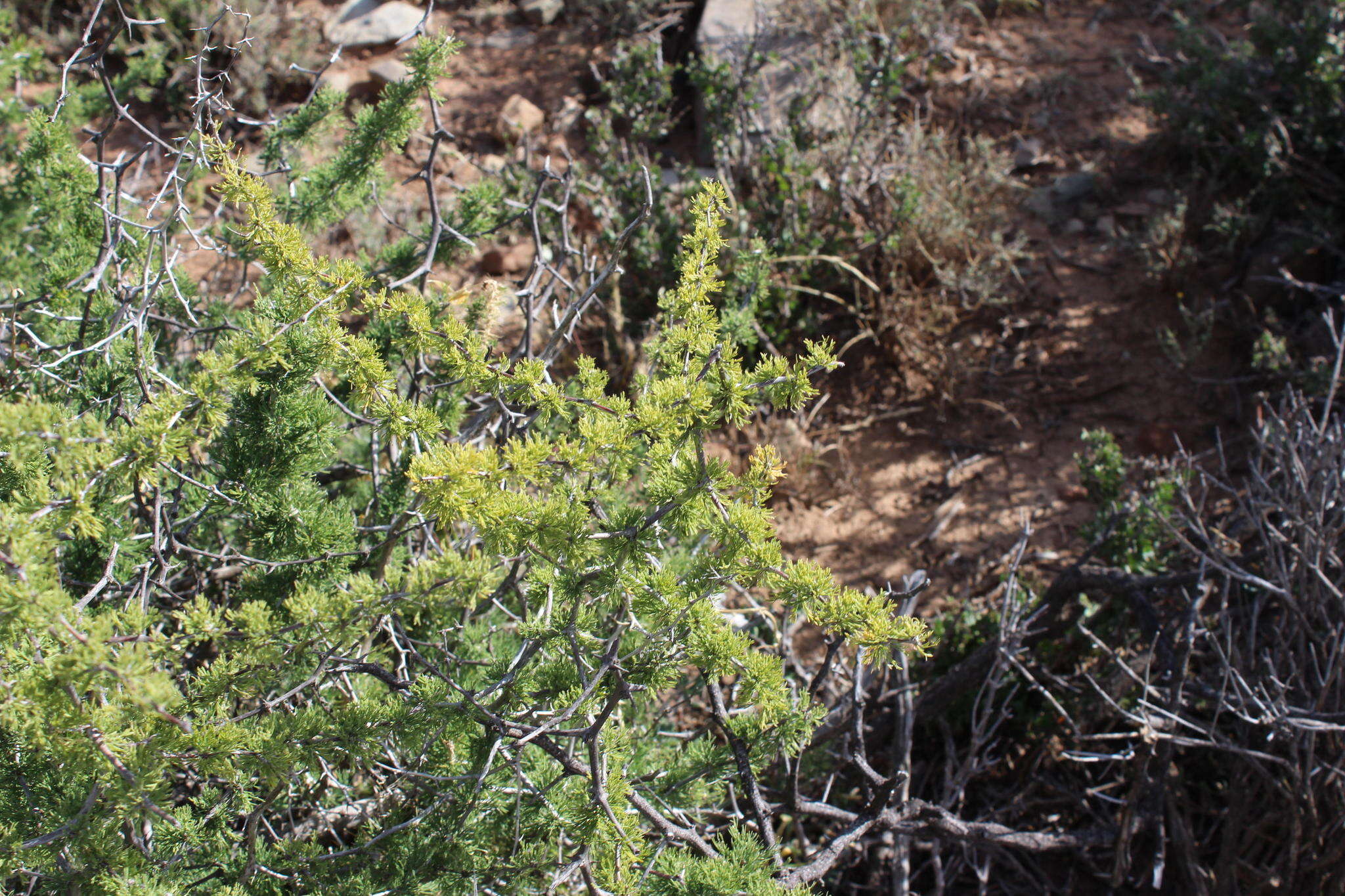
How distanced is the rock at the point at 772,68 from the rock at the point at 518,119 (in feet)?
2.89

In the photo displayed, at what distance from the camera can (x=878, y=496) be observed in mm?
3447

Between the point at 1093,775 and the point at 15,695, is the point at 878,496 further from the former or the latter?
the point at 15,695

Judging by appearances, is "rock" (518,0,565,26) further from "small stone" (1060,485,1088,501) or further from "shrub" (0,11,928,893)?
"small stone" (1060,485,1088,501)

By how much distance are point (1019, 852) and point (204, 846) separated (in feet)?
6.49

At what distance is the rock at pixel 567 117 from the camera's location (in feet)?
16.2

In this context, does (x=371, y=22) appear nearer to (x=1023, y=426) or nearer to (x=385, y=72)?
(x=385, y=72)

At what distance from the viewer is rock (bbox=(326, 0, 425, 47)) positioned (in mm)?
5453

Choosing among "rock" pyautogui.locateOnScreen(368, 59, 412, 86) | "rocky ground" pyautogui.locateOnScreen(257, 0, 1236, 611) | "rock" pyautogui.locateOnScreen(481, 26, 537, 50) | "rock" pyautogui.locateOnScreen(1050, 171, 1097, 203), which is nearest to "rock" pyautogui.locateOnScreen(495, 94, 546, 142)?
"rocky ground" pyautogui.locateOnScreen(257, 0, 1236, 611)

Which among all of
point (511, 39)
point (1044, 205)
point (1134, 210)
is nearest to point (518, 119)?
point (511, 39)

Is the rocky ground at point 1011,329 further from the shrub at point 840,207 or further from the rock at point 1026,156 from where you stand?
the shrub at point 840,207

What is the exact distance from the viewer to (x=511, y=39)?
5.72 m

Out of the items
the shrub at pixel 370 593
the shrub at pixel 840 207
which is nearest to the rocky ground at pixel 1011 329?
the shrub at pixel 840 207

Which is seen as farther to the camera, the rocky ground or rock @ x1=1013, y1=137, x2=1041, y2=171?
rock @ x1=1013, y1=137, x2=1041, y2=171

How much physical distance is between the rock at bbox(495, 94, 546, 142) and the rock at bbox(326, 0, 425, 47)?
88 cm
